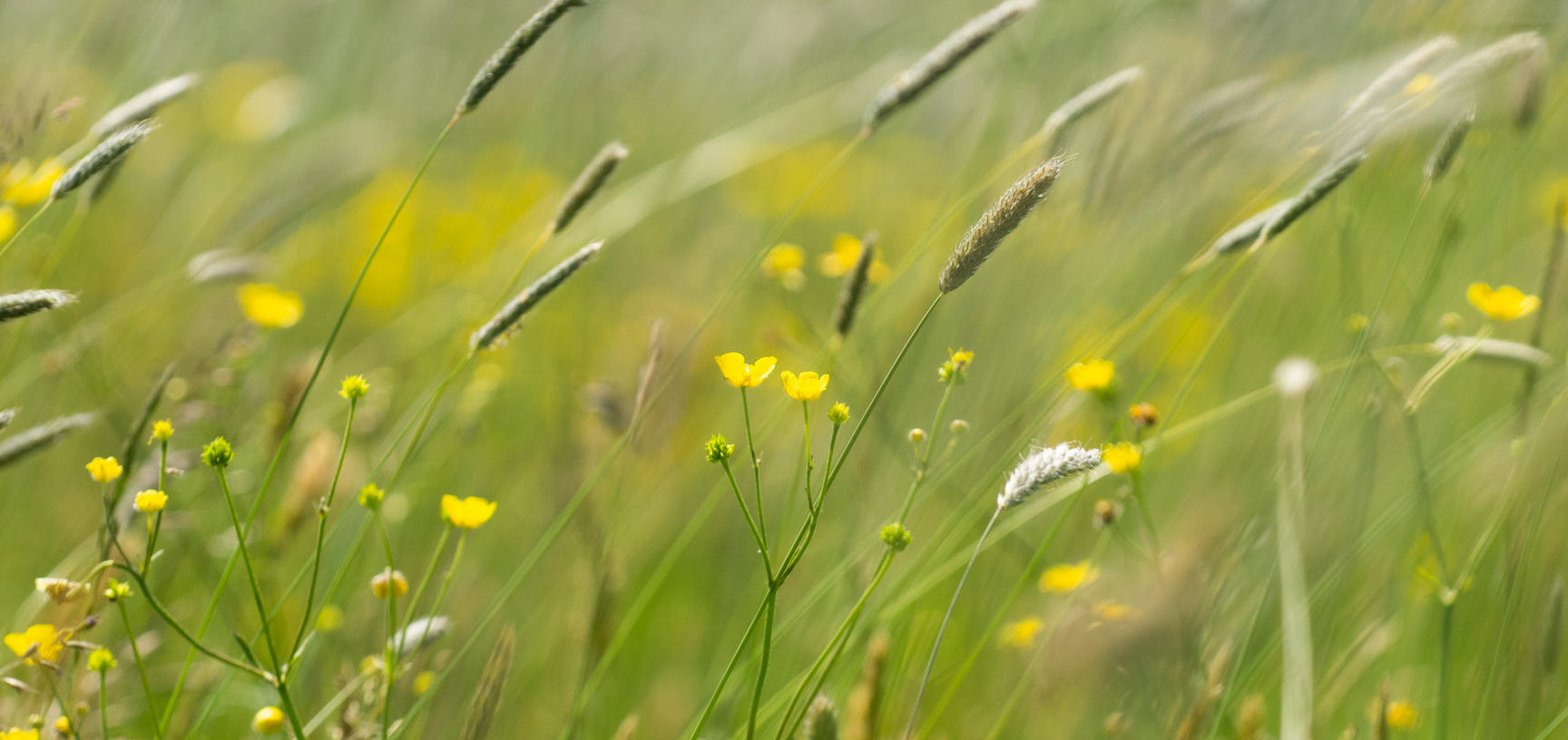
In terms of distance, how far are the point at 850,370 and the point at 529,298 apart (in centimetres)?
169

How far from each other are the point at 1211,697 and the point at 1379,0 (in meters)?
1.81

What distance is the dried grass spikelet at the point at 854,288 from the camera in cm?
117

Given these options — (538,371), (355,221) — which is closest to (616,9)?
(355,221)

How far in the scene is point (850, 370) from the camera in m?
2.63

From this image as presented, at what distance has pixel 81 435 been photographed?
83.7 inches

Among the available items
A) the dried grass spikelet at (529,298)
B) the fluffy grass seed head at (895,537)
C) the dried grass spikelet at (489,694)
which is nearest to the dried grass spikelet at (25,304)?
the dried grass spikelet at (529,298)

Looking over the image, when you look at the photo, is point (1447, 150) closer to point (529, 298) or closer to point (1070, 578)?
point (1070, 578)

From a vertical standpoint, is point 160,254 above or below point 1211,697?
above

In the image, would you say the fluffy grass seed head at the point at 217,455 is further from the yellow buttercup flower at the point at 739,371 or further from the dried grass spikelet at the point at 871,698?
the dried grass spikelet at the point at 871,698

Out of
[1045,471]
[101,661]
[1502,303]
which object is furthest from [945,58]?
[101,661]

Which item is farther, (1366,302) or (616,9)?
(616,9)

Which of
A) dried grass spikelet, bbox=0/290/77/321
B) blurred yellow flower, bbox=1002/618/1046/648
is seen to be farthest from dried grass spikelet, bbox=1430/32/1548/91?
dried grass spikelet, bbox=0/290/77/321

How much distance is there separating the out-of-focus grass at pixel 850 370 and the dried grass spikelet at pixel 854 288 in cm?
22

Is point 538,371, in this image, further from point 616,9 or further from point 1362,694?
point 1362,694
